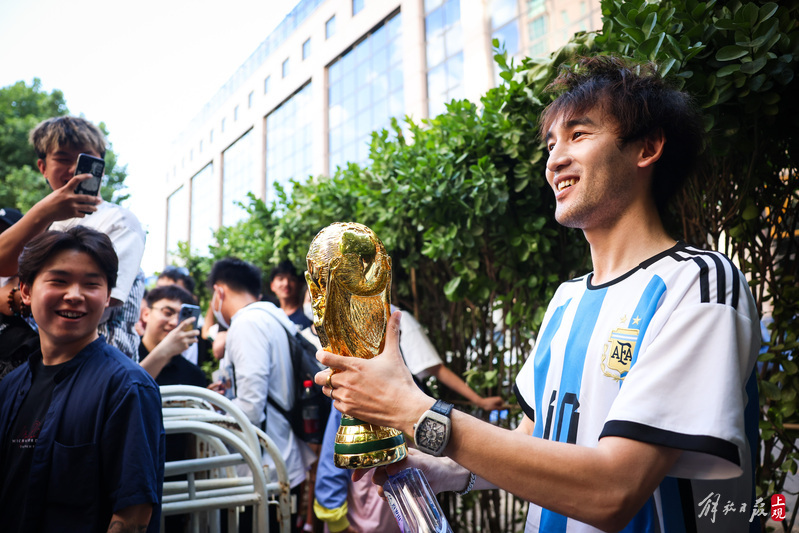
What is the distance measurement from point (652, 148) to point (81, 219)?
98.0 inches

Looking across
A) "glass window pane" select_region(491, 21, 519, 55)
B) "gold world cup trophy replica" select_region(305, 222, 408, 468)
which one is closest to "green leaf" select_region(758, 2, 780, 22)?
"gold world cup trophy replica" select_region(305, 222, 408, 468)

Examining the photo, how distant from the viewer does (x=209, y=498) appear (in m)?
2.42

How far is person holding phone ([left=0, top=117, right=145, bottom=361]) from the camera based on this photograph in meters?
2.31

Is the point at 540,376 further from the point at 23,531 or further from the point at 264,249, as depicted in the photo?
the point at 264,249

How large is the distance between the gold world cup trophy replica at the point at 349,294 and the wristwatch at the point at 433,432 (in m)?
0.16

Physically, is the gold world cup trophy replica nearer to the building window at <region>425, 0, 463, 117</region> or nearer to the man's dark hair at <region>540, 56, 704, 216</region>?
the man's dark hair at <region>540, 56, 704, 216</region>

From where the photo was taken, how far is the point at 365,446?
3.88ft

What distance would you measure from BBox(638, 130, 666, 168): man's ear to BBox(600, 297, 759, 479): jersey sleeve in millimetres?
465

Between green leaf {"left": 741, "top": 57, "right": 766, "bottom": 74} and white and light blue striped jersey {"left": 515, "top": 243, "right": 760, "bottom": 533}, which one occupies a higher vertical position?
green leaf {"left": 741, "top": 57, "right": 766, "bottom": 74}

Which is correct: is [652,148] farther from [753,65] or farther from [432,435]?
[432,435]

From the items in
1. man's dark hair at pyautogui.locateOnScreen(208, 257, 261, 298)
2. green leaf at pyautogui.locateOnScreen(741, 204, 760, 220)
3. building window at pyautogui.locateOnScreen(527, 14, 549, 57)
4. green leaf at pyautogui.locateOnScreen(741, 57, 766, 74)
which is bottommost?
green leaf at pyautogui.locateOnScreen(741, 204, 760, 220)

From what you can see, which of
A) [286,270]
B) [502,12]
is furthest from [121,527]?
[502,12]

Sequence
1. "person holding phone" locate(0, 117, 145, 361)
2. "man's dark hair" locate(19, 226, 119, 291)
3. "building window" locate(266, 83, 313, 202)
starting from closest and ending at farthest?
"man's dark hair" locate(19, 226, 119, 291)
"person holding phone" locate(0, 117, 145, 361)
"building window" locate(266, 83, 313, 202)

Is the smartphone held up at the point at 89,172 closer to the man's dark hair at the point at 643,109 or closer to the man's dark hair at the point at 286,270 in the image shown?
the man's dark hair at the point at 643,109
